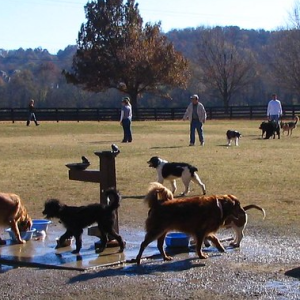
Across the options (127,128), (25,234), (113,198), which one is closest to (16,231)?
(25,234)

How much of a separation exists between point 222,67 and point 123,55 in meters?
18.9

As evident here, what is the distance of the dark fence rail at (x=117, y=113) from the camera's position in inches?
2036

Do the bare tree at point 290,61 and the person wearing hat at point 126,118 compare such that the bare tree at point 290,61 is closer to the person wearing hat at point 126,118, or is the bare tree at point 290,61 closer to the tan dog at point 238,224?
the person wearing hat at point 126,118

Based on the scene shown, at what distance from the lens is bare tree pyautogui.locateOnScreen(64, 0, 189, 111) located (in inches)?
2461

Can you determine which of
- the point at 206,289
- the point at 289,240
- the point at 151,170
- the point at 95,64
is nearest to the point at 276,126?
the point at 151,170

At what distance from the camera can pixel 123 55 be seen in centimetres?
6281

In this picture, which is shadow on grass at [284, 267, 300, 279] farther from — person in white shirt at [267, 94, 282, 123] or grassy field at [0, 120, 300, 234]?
person in white shirt at [267, 94, 282, 123]

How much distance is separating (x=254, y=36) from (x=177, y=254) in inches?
5630

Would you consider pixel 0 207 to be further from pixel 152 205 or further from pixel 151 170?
pixel 151 170

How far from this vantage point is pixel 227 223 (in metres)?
8.83

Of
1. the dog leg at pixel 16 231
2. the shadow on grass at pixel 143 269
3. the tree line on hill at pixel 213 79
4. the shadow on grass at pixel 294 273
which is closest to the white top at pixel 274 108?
the dog leg at pixel 16 231

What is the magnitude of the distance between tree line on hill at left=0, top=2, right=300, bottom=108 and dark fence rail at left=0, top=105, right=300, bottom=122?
934 cm

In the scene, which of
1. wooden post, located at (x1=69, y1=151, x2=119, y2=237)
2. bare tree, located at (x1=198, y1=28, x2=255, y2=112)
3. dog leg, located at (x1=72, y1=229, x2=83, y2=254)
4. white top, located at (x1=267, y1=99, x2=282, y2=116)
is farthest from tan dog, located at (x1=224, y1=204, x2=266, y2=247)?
bare tree, located at (x1=198, y1=28, x2=255, y2=112)

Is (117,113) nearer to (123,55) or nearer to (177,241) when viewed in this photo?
(123,55)
